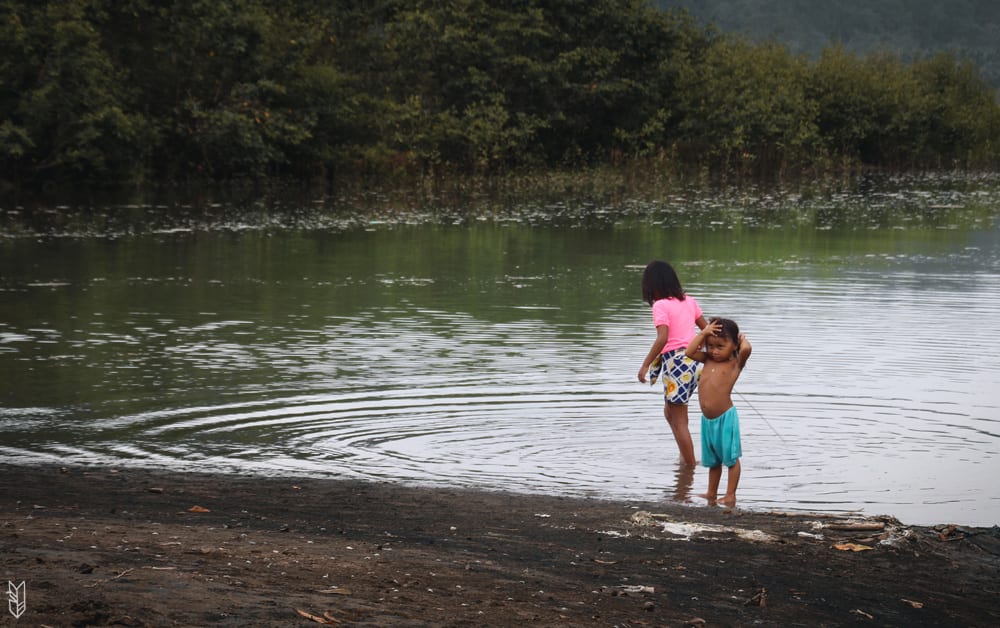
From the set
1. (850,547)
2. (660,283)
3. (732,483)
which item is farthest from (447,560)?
(660,283)

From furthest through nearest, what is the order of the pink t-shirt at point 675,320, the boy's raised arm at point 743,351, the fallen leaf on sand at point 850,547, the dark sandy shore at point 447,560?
the pink t-shirt at point 675,320 < the boy's raised arm at point 743,351 < the fallen leaf on sand at point 850,547 < the dark sandy shore at point 447,560

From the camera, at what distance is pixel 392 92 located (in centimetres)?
5566

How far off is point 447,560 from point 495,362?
690 centimetres

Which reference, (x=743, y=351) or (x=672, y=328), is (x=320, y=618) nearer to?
(x=743, y=351)

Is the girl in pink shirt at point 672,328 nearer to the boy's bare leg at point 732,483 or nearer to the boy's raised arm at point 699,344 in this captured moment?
the boy's raised arm at point 699,344

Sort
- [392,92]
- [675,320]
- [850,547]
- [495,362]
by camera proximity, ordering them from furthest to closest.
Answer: [392,92], [495,362], [675,320], [850,547]

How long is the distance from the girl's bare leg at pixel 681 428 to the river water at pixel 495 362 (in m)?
0.26

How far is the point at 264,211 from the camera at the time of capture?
35.4 m

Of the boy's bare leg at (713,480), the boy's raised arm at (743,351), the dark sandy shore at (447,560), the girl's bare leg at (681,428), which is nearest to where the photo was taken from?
the dark sandy shore at (447,560)

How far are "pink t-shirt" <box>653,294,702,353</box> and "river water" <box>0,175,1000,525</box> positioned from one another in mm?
868

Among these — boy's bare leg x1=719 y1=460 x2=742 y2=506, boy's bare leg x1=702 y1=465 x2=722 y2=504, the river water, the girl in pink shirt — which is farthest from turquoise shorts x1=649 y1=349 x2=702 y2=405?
boy's bare leg x1=719 y1=460 x2=742 y2=506

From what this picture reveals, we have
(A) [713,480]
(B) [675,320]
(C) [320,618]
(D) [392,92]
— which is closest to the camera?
(C) [320,618]

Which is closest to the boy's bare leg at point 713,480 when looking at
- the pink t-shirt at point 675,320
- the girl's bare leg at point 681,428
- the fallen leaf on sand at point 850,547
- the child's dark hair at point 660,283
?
the girl's bare leg at point 681,428

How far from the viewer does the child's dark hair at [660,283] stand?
897 cm
